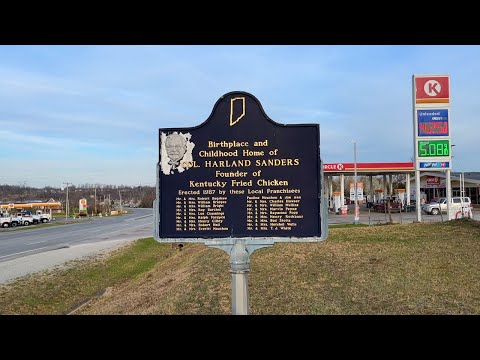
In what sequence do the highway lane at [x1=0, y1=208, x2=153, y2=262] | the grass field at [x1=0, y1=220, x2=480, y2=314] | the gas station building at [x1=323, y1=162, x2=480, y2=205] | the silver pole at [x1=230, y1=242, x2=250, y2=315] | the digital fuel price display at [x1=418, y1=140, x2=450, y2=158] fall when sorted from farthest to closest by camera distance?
the gas station building at [x1=323, y1=162, x2=480, y2=205]
the highway lane at [x1=0, y1=208, x2=153, y2=262]
the digital fuel price display at [x1=418, y1=140, x2=450, y2=158]
the grass field at [x1=0, y1=220, x2=480, y2=314]
the silver pole at [x1=230, y1=242, x2=250, y2=315]

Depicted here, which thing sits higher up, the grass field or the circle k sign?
the circle k sign

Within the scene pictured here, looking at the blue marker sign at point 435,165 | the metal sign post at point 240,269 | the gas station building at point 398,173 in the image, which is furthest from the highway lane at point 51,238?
the metal sign post at point 240,269

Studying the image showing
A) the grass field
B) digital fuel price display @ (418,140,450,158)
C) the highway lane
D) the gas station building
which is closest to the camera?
the grass field

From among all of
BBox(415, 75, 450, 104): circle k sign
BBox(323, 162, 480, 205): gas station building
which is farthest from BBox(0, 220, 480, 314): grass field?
BBox(323, 162, 480, 205): gas station building

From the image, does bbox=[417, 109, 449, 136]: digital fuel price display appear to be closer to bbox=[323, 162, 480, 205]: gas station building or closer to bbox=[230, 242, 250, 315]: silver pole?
bbox=[323, 162, 480, 205]: gas station building

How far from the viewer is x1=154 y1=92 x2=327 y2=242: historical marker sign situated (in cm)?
500

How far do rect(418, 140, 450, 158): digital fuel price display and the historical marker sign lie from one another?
15.0m

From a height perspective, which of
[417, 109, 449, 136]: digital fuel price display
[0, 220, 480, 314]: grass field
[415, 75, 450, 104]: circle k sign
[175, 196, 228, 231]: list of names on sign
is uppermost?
[415, 75, 450, 104]: circle k sign

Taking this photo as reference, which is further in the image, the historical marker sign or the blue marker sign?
the blue marker sign

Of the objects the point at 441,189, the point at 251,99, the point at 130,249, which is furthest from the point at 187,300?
the point at 441,189

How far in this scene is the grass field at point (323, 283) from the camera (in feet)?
24.6

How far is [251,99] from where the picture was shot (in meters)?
5.17
